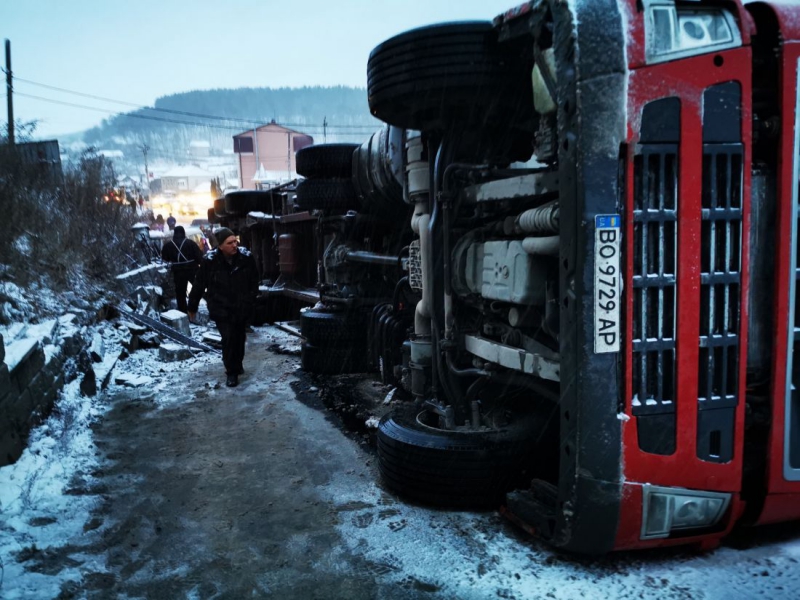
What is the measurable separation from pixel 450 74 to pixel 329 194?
3.66 meters

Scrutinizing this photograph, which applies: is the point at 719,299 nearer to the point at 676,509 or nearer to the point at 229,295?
Result: the point at 676,509

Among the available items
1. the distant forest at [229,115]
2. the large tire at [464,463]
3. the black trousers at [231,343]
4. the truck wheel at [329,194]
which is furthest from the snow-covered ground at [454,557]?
the distant forest at [229,115]

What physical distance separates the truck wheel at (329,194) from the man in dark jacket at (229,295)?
3.24ft

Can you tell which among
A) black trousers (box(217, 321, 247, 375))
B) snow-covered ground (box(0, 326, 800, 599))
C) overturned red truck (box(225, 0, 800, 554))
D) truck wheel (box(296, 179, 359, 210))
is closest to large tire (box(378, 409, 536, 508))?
snow-covered ground (box(0, 326, 800, 599))

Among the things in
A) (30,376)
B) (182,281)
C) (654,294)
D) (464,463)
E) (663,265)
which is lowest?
(464,463)

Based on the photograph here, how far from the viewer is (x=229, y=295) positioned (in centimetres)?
597

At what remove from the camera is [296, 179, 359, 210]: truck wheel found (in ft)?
20.9

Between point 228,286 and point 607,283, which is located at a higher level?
point 607,283

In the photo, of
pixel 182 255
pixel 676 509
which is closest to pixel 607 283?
pixel 676 509

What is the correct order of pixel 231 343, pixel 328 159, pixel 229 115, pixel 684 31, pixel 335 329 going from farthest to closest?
pixel 229 115 → pixel 328 159 → pixel 335 329 → pixel 231 343 → pixel 684 31

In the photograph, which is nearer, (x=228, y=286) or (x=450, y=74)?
(x=450, y=74)

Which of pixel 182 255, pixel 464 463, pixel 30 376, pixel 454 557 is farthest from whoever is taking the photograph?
pixel 182 255

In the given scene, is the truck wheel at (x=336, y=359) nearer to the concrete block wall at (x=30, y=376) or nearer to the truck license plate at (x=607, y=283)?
the concrete block wall at (x=30, y=376)

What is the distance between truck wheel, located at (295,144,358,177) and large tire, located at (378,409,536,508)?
401 centimetres
